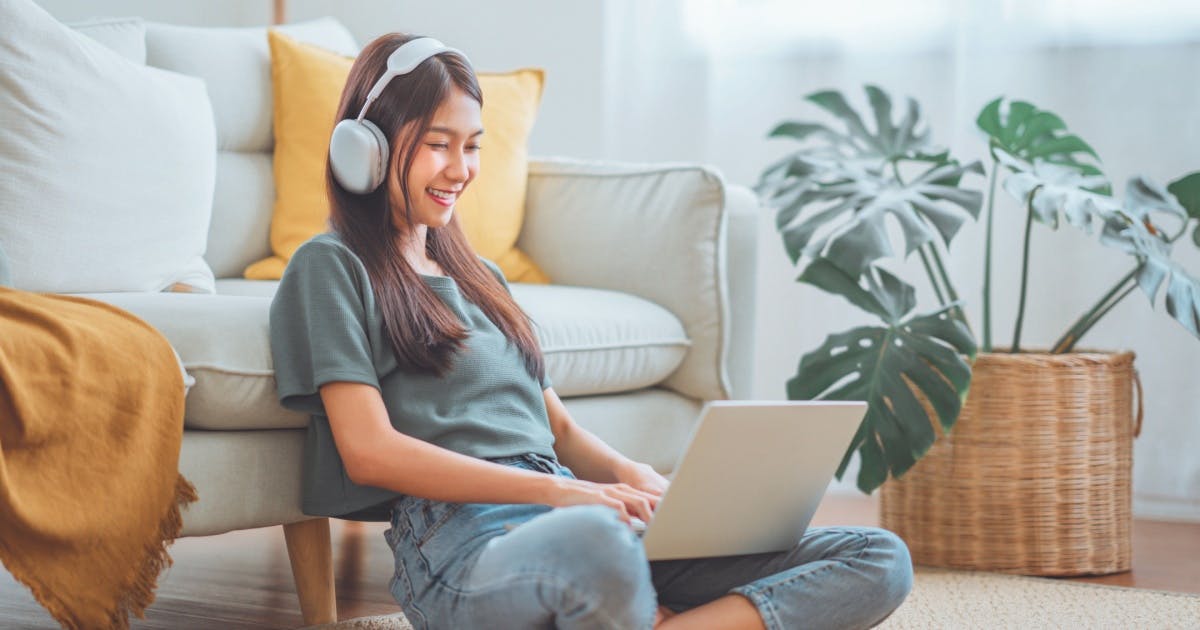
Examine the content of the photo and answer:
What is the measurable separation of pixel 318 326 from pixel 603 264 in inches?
36.0

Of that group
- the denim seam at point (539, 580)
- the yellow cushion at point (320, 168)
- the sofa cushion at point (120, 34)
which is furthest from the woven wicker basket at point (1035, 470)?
the sofa cushion at point (120, 34)

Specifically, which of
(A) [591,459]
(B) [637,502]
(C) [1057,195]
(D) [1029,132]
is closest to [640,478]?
(A) [591,459]

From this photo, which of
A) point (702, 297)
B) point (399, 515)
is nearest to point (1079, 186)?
point (702, 297)

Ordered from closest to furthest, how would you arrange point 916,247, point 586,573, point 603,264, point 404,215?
point 586,573, point 404,215, point 916,247, point 603,264

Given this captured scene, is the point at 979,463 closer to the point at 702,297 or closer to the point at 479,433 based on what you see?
the point at 702,297

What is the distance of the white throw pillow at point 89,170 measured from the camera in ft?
5.02

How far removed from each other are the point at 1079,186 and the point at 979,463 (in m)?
0.45

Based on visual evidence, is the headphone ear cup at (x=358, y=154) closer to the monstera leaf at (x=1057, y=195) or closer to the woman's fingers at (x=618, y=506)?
the woman's fingers at (x=618, y=506)

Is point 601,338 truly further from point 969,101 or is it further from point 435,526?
point 969,101

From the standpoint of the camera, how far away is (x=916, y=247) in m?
1.87

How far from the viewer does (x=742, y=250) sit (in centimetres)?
211

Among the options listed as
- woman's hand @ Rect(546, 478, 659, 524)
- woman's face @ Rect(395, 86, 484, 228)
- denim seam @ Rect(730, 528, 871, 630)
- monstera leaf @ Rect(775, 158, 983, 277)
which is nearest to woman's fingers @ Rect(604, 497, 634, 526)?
woman's hand @ Rect(546, 478, 659, 524)

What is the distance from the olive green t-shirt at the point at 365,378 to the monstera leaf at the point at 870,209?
71 cm

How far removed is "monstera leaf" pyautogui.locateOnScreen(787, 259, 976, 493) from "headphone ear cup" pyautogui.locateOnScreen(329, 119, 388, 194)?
89cm
